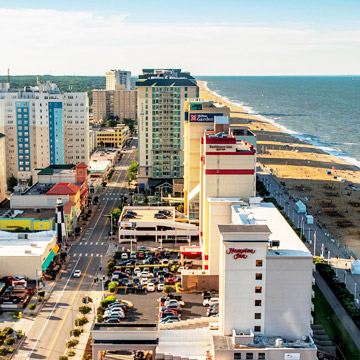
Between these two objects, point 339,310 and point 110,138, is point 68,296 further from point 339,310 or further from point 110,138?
point 110,138

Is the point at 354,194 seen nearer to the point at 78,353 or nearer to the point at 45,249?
the point at 45,249

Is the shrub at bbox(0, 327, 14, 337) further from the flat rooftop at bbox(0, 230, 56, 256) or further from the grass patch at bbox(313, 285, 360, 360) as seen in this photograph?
the grass patch at bbox(313, 285, 360, 360)

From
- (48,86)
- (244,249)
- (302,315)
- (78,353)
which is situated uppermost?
(48,86)

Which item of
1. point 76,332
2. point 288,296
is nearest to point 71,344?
point 76,332

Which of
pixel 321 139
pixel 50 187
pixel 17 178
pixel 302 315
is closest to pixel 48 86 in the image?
pixel 17 178

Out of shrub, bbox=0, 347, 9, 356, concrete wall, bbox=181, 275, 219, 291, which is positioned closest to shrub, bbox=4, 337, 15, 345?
shrub, bbox=0, 347, 9, 356

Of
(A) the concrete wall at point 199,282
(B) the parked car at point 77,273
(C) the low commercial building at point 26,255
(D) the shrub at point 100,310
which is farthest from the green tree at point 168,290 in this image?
(C) the low commercial building at point 26,255

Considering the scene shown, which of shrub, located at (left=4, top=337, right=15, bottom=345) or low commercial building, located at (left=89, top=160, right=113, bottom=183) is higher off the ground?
low commercial building, located at (left=89, top=160, right=113, bottom=183)

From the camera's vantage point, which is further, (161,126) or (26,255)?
(161,126)
